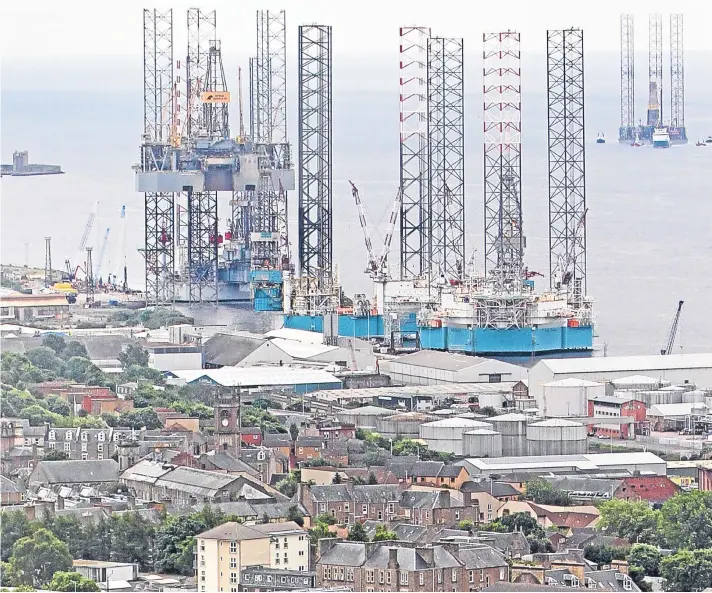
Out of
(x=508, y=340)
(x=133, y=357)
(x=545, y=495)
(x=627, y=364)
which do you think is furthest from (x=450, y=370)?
(x=545, y=495)

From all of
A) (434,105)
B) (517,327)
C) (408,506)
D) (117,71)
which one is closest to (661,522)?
(408,506)

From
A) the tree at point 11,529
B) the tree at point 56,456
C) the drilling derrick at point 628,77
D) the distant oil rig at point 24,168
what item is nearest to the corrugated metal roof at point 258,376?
the tree at point 56,456

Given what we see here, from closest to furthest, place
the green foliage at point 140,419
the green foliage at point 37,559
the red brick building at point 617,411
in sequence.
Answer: the green foliage at point 37,559
the green foliage at point 140,419
the red brick building at point 617,411

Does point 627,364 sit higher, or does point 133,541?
point 627,364

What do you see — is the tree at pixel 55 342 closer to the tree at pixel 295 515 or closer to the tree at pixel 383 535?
the tree at pixel 295 515

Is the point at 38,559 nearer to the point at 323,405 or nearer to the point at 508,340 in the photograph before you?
the point at 323,405

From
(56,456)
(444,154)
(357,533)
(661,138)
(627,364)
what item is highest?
(661,138)
